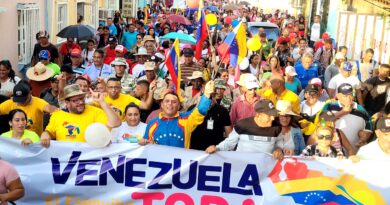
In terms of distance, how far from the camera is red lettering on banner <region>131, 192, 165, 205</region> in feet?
19.4

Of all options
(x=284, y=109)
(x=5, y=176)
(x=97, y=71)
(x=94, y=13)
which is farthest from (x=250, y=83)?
(x=94, y=13)

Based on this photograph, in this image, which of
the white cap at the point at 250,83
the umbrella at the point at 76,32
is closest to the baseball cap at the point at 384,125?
the white cap at the point at 250,83

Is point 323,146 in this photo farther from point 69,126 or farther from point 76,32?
point 76,32

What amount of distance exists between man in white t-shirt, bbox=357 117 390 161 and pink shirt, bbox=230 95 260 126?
1.92 m

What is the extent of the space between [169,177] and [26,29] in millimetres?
9274

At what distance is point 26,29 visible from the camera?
14086 mm

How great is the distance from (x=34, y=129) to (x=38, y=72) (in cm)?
219

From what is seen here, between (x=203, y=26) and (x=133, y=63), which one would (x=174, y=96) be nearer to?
(x=203, y=26)

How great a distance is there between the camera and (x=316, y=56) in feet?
44.1

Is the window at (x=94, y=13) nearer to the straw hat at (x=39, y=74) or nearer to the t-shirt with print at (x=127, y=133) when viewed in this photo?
the straw hat at (x=39, y=74)

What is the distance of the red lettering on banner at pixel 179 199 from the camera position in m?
5.90

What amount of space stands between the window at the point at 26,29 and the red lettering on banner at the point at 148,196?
858cm

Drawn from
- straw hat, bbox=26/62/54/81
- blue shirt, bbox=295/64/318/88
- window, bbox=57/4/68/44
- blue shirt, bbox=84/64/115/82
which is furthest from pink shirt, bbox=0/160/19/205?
window, bbox=57/4/68/44

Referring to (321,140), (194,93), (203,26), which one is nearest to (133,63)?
(203,26)
